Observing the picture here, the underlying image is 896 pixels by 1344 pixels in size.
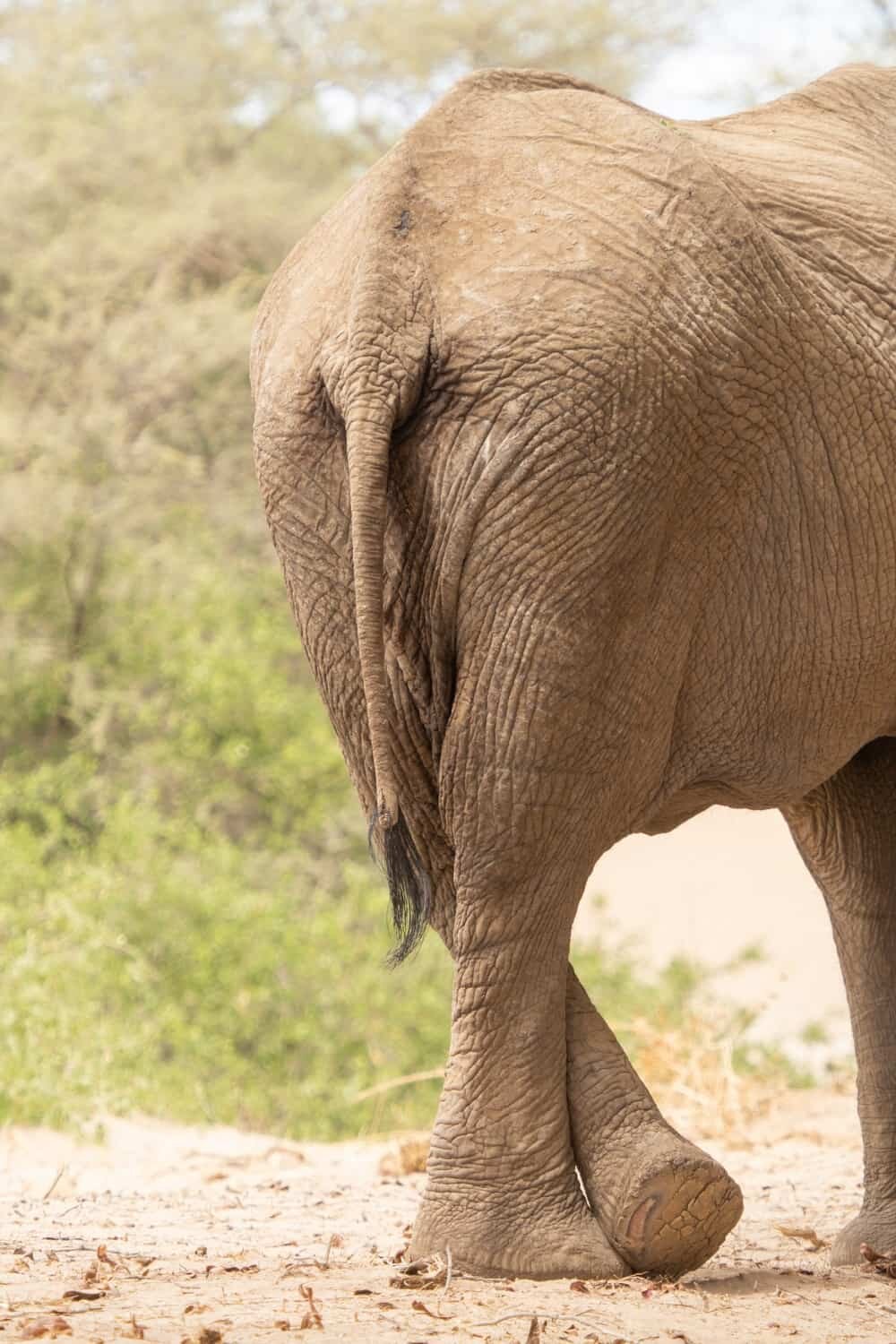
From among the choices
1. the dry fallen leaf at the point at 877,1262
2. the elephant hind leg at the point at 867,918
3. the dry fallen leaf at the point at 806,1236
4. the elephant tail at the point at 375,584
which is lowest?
the dry fallen leaf at the point at 806,1236

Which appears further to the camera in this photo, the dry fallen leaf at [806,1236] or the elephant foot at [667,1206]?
the dry fallen leaf at [806,1236]

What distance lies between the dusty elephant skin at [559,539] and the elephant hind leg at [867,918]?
83 cm

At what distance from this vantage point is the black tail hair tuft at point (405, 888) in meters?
3.62

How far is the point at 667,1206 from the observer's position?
347 centimetres

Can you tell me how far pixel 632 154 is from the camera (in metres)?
3.53

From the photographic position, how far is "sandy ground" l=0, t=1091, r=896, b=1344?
10.0ft

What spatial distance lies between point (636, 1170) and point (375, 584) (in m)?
1.18

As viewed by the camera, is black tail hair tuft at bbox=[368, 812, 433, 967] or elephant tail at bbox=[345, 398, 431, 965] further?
black tail hair tuft at bbox=[368, 812, 433, 967]

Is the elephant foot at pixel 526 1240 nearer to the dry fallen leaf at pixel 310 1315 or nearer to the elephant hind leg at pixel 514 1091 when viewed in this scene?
the elephant hind leg at pixel 514 1091

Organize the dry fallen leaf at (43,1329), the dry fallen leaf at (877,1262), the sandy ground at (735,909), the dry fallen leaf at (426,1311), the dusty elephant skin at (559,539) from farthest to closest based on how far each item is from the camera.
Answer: the sandy ground at (735,909) < the dry fallen leaf at (877,1262) < the dusty elephant skin at (559,539) < the dry fallen leaf at (426,1311) < the dry fallen leaf at (43,1329)

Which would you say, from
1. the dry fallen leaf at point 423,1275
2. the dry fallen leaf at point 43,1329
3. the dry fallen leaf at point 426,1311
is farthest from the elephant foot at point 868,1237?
the dry fallen leaf at point 43,1329

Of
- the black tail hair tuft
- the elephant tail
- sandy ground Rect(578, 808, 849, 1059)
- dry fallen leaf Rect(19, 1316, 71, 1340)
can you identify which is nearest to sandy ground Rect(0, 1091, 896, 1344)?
dry fallen leaf Rect(19, 1316, 71, 1340)

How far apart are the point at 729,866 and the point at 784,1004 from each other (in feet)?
27.3

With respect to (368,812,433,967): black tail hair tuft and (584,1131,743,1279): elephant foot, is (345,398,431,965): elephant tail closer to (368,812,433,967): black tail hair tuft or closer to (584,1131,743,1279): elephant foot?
(368,812,433,967): black tail hair tuft
